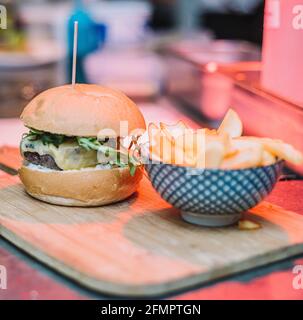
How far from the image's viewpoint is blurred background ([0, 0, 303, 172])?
198 centimetres

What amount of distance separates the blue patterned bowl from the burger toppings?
0.50 feet

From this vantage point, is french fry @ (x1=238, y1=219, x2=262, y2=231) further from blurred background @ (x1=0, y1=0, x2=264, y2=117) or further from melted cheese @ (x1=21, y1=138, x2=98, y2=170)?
blurred background @ (x1=0, y1=0, x2=264, y2=117)

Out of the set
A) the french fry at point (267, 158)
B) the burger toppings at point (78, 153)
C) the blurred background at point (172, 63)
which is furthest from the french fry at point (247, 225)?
the blurred background at point (172, 63)

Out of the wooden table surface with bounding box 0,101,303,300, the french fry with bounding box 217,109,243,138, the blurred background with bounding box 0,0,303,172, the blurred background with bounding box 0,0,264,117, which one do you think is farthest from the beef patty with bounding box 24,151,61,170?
the blurred background with bounding box 0,0,264,117

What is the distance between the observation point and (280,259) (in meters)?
1.31

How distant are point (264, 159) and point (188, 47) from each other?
69.2 inches

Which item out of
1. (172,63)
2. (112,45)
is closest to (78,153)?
(172,63)

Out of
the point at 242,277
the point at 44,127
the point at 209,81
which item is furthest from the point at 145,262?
the point at 209,81

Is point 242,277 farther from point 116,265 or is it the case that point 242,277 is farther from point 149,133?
point 149,133

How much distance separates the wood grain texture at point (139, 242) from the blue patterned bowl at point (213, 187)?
0.17 feet

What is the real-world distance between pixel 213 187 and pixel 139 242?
173 millimetres

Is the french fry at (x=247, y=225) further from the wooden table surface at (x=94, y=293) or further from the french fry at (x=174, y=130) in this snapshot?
the french fry at (x=174, y=130)

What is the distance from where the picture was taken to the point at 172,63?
2.91 meters
